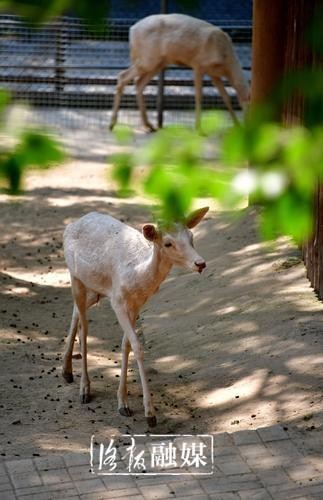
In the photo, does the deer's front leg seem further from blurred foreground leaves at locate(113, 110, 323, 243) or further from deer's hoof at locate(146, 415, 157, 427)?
blurred foreground leaves at locate(113, 110, 323, 243)

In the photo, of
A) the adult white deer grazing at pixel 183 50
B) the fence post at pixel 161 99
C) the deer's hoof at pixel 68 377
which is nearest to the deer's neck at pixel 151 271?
the deer's hoof at pixel 68 377

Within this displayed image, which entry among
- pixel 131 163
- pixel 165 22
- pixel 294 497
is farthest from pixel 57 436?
pixel 165 22

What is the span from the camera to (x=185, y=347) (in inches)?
306

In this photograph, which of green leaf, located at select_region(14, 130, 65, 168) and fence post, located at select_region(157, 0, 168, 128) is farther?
fence post, located at select_region(157, 0, 168, 128)

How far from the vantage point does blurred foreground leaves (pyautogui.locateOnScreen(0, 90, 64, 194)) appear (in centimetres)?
194

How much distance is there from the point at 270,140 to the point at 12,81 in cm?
1492

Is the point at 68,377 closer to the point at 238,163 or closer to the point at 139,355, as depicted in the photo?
the point at 139,355

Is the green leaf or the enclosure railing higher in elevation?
the green leaf

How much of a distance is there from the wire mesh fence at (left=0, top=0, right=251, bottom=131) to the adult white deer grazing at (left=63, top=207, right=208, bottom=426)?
9.04 m

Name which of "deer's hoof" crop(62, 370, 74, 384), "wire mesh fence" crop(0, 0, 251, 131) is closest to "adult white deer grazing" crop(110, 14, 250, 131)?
"wire mesh fence" crop(0, 0, 251, 131)

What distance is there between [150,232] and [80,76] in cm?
1151

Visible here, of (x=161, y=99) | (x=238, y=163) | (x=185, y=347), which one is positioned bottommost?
(x=161, y=99)

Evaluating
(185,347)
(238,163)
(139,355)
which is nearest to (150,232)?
(139,355)

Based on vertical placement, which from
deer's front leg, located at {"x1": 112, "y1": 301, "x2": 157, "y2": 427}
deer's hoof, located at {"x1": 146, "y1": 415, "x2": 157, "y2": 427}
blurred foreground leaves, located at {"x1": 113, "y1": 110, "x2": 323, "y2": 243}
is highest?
blurred foreground leaves, located at {"x1": 113, "y1": 110, "x2": 323, "y2": 243}
